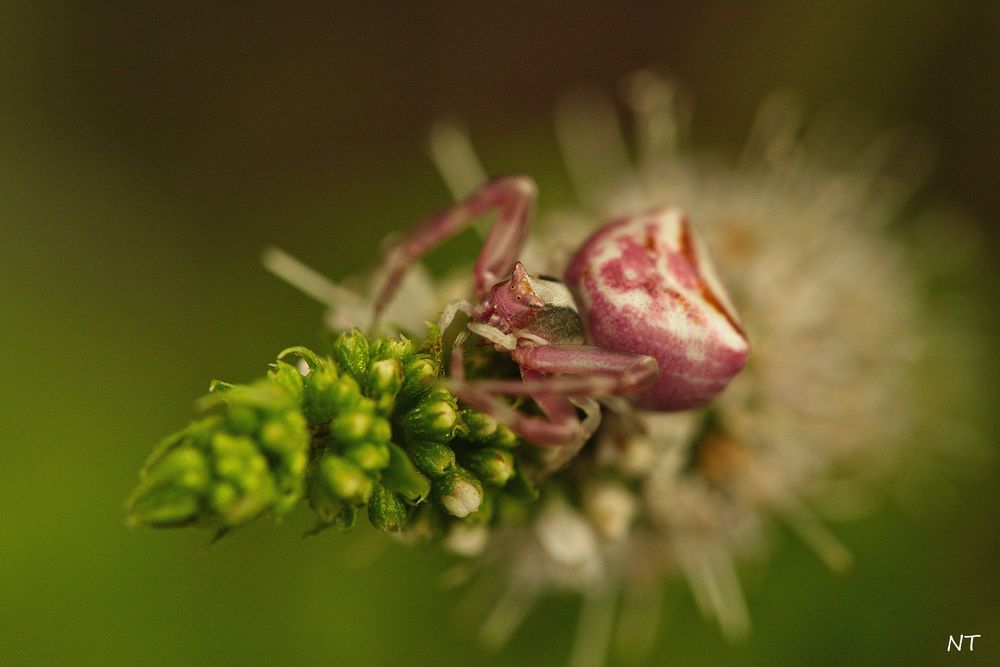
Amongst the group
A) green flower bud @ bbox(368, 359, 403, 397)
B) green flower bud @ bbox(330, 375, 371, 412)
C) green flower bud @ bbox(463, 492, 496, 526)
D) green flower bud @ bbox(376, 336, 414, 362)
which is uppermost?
green flower bud @ bbox(376, 336, 414, 362)

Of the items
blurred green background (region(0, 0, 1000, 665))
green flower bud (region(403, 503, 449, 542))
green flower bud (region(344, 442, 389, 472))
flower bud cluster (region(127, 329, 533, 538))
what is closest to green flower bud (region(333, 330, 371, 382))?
flower bud cluster (region(127, 329, 533, 538))

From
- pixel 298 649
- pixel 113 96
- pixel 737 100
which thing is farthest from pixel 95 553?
pixel 737 100

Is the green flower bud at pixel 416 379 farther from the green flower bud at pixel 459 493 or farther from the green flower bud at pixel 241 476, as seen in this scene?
the green flower bud at pixel 241 476

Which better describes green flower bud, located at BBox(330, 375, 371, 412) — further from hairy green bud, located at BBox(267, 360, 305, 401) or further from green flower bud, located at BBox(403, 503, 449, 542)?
green flower bud, located at BBox(403, 503, 449, 542)

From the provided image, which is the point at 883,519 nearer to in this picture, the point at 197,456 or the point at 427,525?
the point at 427,525

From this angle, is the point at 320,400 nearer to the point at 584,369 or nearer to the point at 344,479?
the point at 344,479
